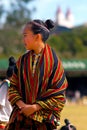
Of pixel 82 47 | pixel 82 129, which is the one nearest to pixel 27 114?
pixel 82 129

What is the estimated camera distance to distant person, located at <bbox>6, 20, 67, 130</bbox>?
4809mm

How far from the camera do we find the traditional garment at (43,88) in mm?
4812

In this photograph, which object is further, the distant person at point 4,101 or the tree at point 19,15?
the tree at point 19,15

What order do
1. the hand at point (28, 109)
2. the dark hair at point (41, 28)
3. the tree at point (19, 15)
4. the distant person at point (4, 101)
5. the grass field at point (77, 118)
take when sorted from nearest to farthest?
the hand at point (28, 109)
the dark hair at point (41, 28)
the distant person at point (4, 101)
the grass field at point (77, 118)
the tree at point (19, 15)

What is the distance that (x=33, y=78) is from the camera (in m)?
4.83

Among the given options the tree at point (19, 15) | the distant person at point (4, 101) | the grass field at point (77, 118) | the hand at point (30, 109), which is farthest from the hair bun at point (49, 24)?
the tree at point (19, 15)

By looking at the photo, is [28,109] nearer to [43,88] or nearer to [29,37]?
[43,88]

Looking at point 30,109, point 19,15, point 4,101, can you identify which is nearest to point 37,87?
point 30,109

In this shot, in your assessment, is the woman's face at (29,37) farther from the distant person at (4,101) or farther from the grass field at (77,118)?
the grass field at (77,118)

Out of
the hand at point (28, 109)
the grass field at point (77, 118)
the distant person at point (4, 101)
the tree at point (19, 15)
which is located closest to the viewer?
the hand at point (28, 109)

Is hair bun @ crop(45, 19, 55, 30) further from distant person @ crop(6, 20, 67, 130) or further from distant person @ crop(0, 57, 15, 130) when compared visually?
distant person @ crop(0, 57, 15, 130)

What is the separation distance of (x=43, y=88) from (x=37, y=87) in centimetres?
5

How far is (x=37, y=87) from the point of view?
190 inches

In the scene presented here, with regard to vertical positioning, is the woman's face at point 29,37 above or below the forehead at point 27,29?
below
